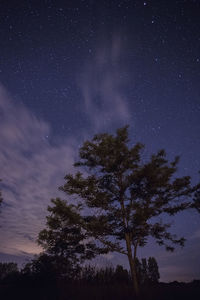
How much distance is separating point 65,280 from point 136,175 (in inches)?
293

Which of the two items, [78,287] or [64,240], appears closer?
[78,287]

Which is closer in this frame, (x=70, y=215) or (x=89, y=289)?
(x=89, y=289)

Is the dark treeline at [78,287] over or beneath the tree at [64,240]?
beneath

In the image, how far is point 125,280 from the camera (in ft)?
42.0

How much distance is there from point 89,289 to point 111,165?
754 cm

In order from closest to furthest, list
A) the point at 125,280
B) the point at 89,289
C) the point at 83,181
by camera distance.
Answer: the point at 89,289 → the point at 125,280 → the point at 83,181

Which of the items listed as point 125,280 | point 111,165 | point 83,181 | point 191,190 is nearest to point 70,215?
point 83,181

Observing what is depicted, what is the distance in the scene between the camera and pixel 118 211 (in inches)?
514

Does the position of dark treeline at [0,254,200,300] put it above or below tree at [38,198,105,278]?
below

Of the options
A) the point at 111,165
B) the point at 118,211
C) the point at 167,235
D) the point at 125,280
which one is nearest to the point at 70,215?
the point at 118,211

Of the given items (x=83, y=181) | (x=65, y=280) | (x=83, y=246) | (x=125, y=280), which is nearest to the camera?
(x=65, y=280)

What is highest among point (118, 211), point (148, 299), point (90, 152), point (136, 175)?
point (90, 152)

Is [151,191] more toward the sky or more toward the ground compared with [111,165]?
more toward the ground

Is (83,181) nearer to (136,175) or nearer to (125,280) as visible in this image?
(136,175)
